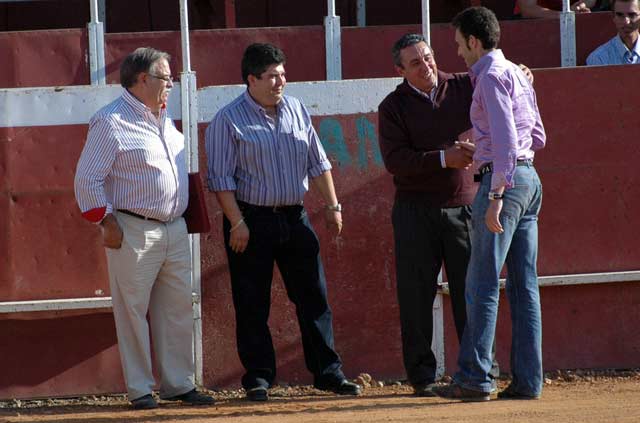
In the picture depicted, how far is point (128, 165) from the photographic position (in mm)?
6258

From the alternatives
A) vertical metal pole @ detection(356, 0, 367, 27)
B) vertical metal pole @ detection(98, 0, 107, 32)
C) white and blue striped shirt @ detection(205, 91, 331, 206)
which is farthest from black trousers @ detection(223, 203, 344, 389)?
vertical metal pole @ detection(98, 0, 107, 32)

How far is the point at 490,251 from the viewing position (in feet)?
19.9

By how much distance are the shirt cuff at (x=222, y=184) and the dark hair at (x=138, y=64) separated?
24.8 inches

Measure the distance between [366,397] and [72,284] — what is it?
169 cm

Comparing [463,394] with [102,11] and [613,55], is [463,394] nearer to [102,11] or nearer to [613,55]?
[613,55]

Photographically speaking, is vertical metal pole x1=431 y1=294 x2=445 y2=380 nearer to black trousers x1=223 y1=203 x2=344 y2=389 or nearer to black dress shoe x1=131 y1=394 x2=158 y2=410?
black trousers x1=223 y1=203 x2=344 y2=389

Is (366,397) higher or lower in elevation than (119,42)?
lower

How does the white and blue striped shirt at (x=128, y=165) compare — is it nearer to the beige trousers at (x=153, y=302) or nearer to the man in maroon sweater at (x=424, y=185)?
the beige trousers at (x=153, y=302)

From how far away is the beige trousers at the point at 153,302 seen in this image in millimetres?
6320

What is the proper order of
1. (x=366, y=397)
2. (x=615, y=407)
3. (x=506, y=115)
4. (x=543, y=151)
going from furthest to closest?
(x=543, y=151)
(x=366, y=397)
(x=615, y=407)
(x=506, y=115)

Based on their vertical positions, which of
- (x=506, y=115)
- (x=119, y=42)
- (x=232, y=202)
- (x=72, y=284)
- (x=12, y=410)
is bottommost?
(x=12, y=410)

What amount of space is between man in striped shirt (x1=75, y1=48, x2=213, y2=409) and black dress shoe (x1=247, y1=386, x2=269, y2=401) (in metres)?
0.45

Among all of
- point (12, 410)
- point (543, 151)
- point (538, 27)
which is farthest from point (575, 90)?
point (12, 410)

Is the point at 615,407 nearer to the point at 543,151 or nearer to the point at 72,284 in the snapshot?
the point at 543,151
